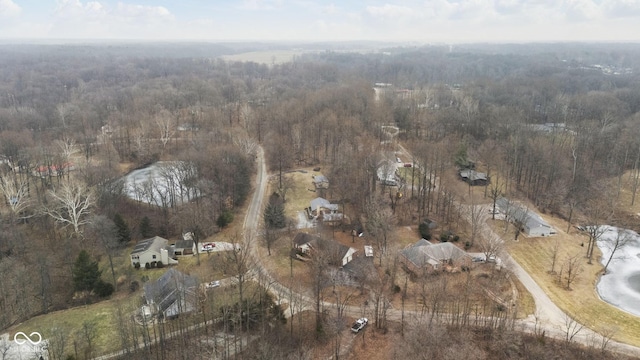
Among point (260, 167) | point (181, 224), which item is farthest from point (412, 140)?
point (181, 224)

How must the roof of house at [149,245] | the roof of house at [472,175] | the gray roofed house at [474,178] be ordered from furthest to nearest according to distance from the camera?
the roof of house at [472,175] < the gray roofed house at [474,178] < the roof of house at [149,245]

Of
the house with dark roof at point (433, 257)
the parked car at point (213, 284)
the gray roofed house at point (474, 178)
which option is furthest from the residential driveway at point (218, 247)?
the gray roofed house at point (474, 178)

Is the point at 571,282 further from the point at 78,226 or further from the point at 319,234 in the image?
the point at 78,226

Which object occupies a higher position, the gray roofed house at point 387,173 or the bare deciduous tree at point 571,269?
the gray roofed house at point 387,173

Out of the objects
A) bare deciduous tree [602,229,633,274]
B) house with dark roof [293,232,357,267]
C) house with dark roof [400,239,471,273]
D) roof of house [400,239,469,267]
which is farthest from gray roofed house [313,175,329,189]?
bare deciduous tree [602,229,633,274]

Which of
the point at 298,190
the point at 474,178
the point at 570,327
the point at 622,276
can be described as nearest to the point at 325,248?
the point at 570,327

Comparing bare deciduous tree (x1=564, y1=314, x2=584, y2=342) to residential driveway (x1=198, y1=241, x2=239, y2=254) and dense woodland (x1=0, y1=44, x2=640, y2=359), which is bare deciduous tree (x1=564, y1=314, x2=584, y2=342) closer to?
dense woodland (x1=0, y1=44, x2=640, y2=359)

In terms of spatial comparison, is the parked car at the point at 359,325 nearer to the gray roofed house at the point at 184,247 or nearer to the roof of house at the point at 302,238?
the roof of house at the point at 302,238

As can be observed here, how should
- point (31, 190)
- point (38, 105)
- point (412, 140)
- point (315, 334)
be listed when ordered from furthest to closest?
point (38, 105), point (412, 140), point (31, 190), point (315, 334)
